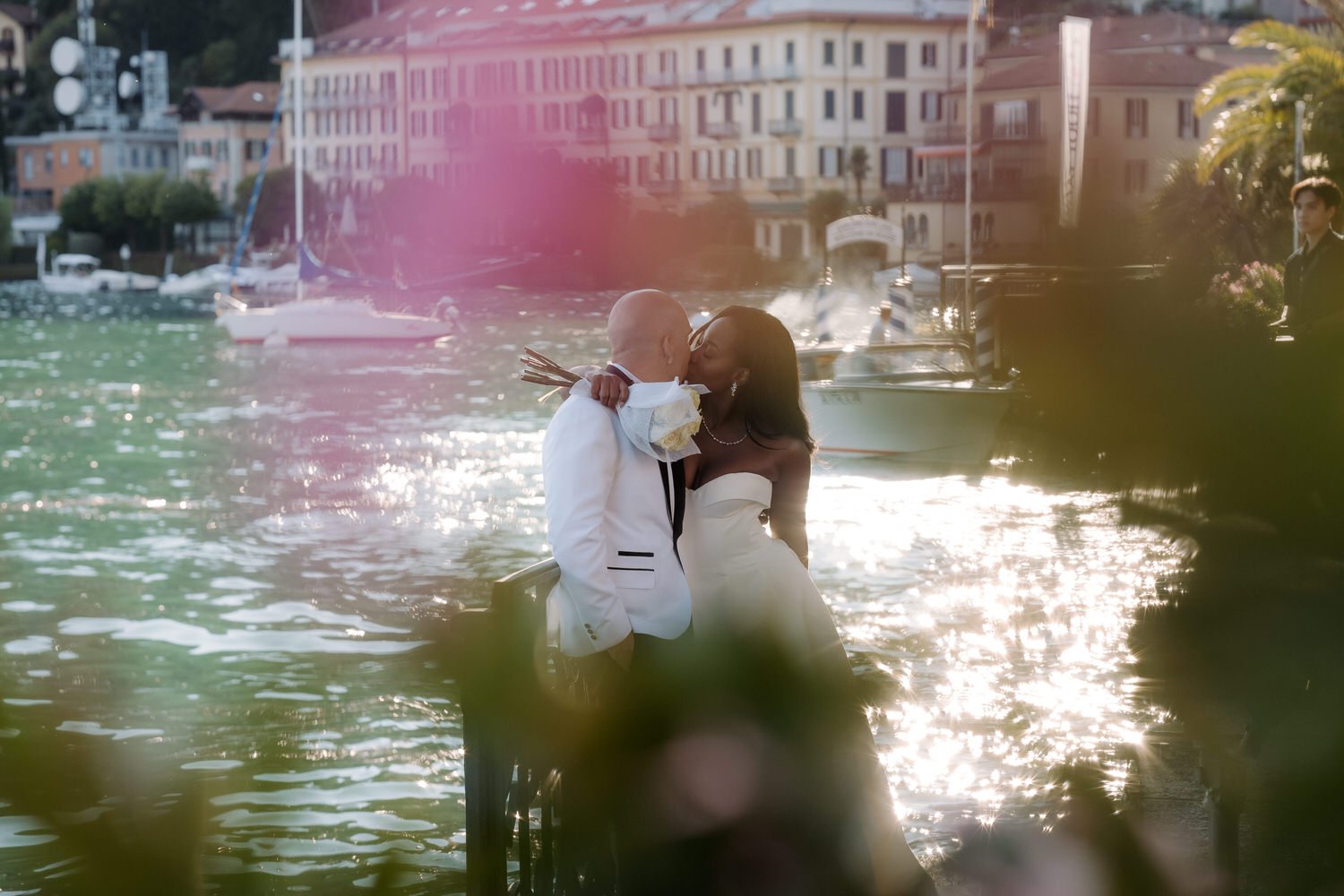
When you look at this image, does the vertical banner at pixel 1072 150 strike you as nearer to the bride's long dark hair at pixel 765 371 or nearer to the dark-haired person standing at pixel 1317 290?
the dark-haired person standing at pixel 1317 290

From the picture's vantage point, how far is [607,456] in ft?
9.57

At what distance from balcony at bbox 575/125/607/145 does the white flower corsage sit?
220ft

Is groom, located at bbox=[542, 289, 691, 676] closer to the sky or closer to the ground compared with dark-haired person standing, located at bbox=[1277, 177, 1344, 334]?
closer to the ground

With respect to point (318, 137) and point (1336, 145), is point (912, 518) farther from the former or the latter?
point (318, 137)

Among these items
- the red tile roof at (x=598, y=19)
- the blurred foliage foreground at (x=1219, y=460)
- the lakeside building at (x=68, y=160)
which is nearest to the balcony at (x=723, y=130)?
the red tile roof at (x=598, y=19)

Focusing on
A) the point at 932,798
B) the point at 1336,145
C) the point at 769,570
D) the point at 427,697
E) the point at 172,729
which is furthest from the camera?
the point at 1336,145

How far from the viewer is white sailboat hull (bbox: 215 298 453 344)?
171 feet

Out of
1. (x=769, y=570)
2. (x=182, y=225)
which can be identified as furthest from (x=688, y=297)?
(x=769, y=570)

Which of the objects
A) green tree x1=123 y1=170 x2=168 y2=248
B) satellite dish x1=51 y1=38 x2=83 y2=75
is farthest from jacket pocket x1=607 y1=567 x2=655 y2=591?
green tree x1=123 y1=170 x2=168 y2=248

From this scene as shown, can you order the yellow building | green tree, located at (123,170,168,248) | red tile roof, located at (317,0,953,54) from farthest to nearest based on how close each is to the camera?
green tree, located at (123,170,168,248) → red tile roof, located at (317,0,953,54) → the yellow building

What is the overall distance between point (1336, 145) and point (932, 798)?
12.8m

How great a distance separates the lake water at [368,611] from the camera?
233 centimetres

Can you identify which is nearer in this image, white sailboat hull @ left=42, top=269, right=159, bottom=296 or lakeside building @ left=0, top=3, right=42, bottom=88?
lakeside building @ left=0, top=3, right=42, bottom=88

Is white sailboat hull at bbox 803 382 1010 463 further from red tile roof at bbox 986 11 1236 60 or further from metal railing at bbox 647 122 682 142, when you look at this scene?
metal railing at bbox 647 122 682 142
